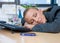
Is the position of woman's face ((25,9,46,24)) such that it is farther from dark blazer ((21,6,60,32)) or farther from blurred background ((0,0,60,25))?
blurred background ((0,0,60,25))

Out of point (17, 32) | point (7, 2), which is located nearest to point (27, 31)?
A: point (17, 32)

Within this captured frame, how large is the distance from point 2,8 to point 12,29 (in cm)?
128

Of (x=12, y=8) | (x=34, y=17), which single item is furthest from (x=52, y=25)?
(x=12, y=8)

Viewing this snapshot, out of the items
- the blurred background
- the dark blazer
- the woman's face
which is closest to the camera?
the dark blazer

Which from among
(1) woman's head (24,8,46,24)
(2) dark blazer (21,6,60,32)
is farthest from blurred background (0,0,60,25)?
(2) dark blazer (21,6,60,32)

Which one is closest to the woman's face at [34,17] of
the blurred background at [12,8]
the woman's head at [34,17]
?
the woman's head at [34,17]

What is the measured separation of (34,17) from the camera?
4.91 feet

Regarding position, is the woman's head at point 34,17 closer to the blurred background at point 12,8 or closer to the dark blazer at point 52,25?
the dark blazer at point 52,25

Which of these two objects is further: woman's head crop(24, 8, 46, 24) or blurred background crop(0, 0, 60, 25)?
blurred background crop(0, 0, 60, 25)

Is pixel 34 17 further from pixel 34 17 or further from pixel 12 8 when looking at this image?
pixel 12 8

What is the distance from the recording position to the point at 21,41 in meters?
1.02

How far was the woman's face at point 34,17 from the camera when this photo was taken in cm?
149

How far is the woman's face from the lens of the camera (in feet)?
4.88

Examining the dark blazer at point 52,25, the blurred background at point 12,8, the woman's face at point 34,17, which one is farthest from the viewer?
the blurred background at point 12,8
